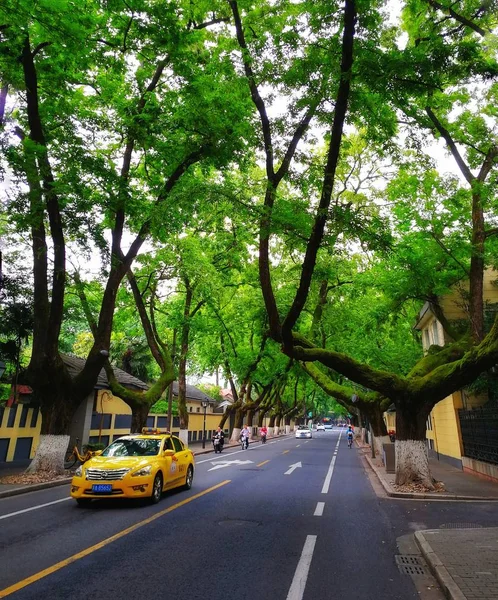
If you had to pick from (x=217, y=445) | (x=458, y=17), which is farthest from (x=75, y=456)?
(x=458, y=17)

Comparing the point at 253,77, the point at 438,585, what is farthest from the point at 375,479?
the point at 253,77

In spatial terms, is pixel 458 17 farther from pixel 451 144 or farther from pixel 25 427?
pixel 25 427

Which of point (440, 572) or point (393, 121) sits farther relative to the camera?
point (393, 121)

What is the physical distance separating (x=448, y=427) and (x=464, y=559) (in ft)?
58.2

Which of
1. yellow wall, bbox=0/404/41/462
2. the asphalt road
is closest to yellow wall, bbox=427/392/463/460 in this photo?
the asphalt road

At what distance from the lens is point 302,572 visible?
535 cm

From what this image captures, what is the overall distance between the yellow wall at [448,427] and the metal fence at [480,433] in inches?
38.2

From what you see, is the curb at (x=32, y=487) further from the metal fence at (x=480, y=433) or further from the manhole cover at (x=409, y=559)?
the metal fence at (x=480, y=433)

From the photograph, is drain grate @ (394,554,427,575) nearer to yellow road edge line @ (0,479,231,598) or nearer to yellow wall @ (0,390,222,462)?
yellow road edge line @ (0,479,231,598)

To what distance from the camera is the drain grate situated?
556 centimetres

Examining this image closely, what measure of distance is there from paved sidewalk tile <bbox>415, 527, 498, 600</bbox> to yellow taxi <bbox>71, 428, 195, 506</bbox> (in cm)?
563

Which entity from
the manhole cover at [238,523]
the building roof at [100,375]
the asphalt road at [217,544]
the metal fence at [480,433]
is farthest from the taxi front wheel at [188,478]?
the metal fence at [480,433]

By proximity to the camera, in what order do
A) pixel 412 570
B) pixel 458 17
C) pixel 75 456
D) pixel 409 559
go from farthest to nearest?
pixel 75 456 → pixel 458 17 → pixel 409 559 → pixel 412 570

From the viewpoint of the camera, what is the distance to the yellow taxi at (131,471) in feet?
29.0
